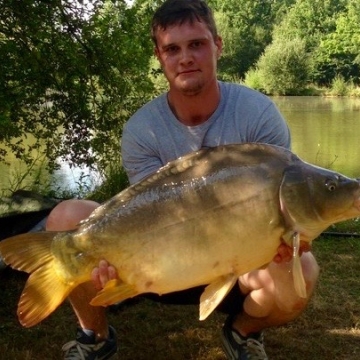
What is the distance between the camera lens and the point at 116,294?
5.16ft

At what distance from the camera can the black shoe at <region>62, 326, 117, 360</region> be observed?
1.90 meters

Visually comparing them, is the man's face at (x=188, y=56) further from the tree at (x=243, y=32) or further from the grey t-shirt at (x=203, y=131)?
the tree at (x=243, y=32)

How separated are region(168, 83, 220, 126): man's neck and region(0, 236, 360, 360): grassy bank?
80 centimetres

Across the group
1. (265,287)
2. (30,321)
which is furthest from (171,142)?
(30,321)

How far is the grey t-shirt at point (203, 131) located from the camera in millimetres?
1967

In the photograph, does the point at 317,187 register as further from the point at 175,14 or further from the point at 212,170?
the point at 175,14

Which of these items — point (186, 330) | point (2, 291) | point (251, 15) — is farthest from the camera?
point (251, 15)

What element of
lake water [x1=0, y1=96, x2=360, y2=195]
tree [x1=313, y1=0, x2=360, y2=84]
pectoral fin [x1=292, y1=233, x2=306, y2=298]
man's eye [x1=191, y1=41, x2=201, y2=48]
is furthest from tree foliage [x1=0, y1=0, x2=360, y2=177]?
tree [x1=313, y1=0, x2=360, y2=84]

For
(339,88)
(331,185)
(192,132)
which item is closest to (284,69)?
(339,88)

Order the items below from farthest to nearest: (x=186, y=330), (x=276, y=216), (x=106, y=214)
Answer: (x=186, y=330) → (x=106, y=214) → (x=276, y=216)

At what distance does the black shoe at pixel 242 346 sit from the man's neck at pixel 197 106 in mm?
677

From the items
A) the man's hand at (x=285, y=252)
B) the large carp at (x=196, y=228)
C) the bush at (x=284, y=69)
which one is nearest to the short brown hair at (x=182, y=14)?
the large carp at (x=196, y=228)

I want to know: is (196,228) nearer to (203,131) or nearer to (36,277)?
(36,277)

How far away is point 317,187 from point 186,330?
0.99m
